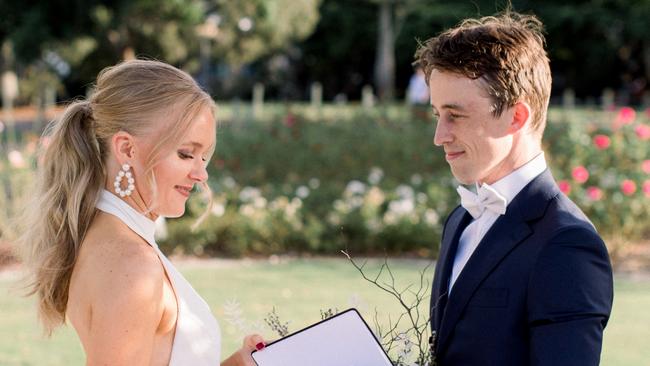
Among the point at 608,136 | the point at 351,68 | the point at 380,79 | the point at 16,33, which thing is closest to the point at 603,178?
the point at 608,136

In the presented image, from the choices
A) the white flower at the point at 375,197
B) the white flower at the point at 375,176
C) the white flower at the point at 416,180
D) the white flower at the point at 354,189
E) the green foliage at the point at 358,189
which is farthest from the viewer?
the white flower at the point at 375,176

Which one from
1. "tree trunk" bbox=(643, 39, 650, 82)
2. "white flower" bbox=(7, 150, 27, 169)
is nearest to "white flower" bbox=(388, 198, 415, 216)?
"white flower" bbox=(7, 150, 27, 169)

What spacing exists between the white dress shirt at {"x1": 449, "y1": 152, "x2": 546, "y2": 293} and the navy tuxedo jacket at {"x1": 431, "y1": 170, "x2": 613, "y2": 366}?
0.03 metres

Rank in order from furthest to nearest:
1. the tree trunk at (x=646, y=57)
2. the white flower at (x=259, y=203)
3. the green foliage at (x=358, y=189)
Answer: the tree trunk at (x=646, y=57) < the white flower at (x=259, y=203) < the green foliage at (x=358, y=189)

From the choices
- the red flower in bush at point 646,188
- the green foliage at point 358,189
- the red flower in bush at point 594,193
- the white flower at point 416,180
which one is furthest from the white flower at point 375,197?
the red flower in bush at point 646,188

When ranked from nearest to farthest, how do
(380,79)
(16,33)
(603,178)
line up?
(603,178) → (16,33) → (380,79)

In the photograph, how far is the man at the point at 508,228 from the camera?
78.8 inches

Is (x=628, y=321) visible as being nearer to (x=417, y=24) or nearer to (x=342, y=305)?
(x=342, y=305)

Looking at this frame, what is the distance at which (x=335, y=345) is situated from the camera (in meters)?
2.32

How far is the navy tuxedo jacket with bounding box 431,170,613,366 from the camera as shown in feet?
6.48

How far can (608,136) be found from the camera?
427 inches

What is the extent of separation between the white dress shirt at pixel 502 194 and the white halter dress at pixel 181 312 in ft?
2.30

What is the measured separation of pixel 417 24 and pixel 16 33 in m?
21.6

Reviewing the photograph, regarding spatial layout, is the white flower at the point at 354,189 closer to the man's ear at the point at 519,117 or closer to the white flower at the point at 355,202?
the white flower at the point at 355,202
